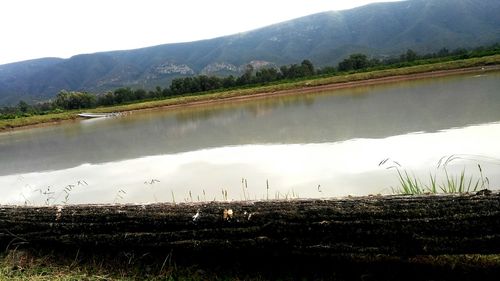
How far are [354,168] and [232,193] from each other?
260 centimetres

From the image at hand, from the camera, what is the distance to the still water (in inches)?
319

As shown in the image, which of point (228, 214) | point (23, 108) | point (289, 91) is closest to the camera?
point (228, 214)

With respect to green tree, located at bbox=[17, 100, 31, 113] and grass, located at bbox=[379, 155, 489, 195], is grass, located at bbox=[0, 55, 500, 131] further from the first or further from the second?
grass, located at bbox=[379, 155, 489, 195]

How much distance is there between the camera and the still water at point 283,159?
26.6ft

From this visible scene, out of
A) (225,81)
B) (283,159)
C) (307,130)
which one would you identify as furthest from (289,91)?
(283,159)

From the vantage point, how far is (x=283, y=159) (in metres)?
10.7

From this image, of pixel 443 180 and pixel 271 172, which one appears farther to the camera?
pixel 271 172

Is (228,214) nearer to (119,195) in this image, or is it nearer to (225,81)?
(119,195)

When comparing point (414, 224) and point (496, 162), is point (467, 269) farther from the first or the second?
point (496, 162)

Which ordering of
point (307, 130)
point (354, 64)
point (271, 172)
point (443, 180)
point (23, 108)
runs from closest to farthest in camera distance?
1. point (443, 180)
2. point (271, 172)
3. point (307, 130)
4. point (354, 64)
5. point (23, 108)

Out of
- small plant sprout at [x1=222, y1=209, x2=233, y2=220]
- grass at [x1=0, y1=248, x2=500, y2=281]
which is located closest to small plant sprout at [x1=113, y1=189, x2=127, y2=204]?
grass at [x1=0, y1=248, x2=500, y2=281]

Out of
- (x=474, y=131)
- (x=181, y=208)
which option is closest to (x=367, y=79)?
(x=474, y=131)

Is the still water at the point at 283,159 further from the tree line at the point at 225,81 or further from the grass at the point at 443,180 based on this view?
the tree line at the point at 225,81

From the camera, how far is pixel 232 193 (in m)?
8.12
